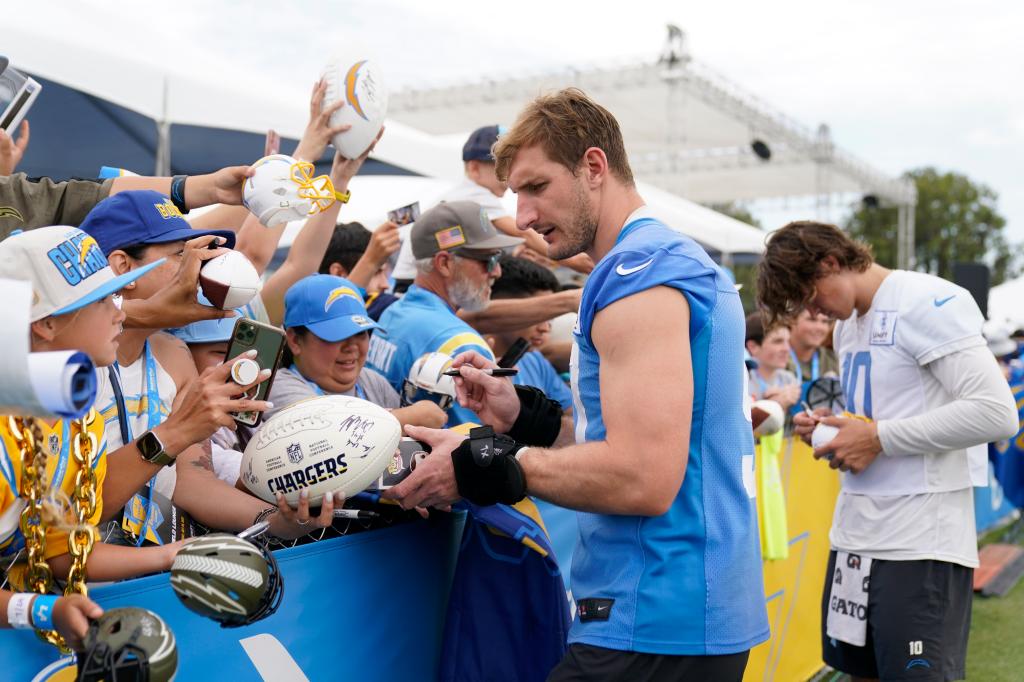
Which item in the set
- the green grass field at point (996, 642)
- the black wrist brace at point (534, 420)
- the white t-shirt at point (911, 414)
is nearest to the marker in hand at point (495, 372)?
the black wrist brace at point (534, 420)

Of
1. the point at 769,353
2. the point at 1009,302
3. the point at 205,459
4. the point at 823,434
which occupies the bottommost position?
the point at 1009,302

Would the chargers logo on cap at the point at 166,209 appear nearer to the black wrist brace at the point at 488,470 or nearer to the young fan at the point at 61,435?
the young fan at the point at 61,435

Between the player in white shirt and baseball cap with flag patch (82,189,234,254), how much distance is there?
236 centimetres

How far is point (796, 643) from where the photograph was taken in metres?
5.22

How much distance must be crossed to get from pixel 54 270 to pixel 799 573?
4.48 meters

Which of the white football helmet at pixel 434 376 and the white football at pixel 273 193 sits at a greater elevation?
the white football at pixel 273 193

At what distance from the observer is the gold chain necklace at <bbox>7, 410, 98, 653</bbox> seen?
1.80m

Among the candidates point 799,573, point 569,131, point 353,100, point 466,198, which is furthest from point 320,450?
point 799,573

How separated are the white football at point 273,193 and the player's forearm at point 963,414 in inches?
93.3

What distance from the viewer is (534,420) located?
2.88 meters

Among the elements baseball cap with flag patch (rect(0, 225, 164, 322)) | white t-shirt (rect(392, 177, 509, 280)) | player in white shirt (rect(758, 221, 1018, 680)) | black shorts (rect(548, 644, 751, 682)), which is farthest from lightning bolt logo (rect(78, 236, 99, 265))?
white t-shirt (rect(392, 177, 509, 280))

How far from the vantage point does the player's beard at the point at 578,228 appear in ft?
7.80

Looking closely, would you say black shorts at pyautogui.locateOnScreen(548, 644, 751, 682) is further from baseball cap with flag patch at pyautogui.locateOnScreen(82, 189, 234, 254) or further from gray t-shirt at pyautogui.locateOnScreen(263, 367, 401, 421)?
baseball cap with flag patch at pyautogui.locateOnScreen(82, 189, 234, 254)

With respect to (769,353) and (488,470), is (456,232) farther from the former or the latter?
(769,353)
